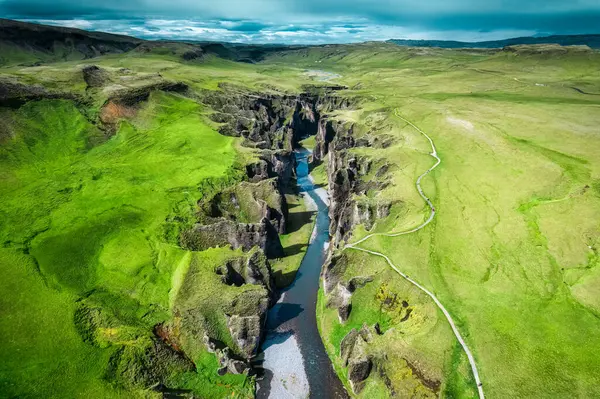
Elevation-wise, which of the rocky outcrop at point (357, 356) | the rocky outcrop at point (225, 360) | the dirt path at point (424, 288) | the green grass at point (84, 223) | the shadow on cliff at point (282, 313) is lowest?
the shadow on cliff at point (282, 313)

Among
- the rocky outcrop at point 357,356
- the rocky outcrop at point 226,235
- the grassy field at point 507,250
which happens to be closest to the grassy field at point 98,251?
the rocky outcrop at point 226,235

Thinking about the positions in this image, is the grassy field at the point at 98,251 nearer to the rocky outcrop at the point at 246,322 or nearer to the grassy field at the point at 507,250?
the rocky outcrop at the point at 246,322

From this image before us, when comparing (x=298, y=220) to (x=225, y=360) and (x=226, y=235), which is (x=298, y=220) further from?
(x=225, y=360)

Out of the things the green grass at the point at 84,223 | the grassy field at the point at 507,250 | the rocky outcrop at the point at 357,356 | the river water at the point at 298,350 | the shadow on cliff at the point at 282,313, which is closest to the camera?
the grassy field at the point at 507,250

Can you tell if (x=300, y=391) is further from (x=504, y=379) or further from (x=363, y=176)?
(x=363, y=176)

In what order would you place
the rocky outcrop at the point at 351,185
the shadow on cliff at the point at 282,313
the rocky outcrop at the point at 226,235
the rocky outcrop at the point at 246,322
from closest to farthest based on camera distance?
the rocky outcrop at the point at 246,322
the shadow on cliff at the point at 282,313
the rocky outcrop at the point at 226,235
the rocky outcrop at the point at 351,185

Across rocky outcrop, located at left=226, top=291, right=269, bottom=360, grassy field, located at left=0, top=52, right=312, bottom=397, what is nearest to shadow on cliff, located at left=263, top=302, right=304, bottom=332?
rocky outcrop, located at left=226, top=291, right=269, bottom=360
